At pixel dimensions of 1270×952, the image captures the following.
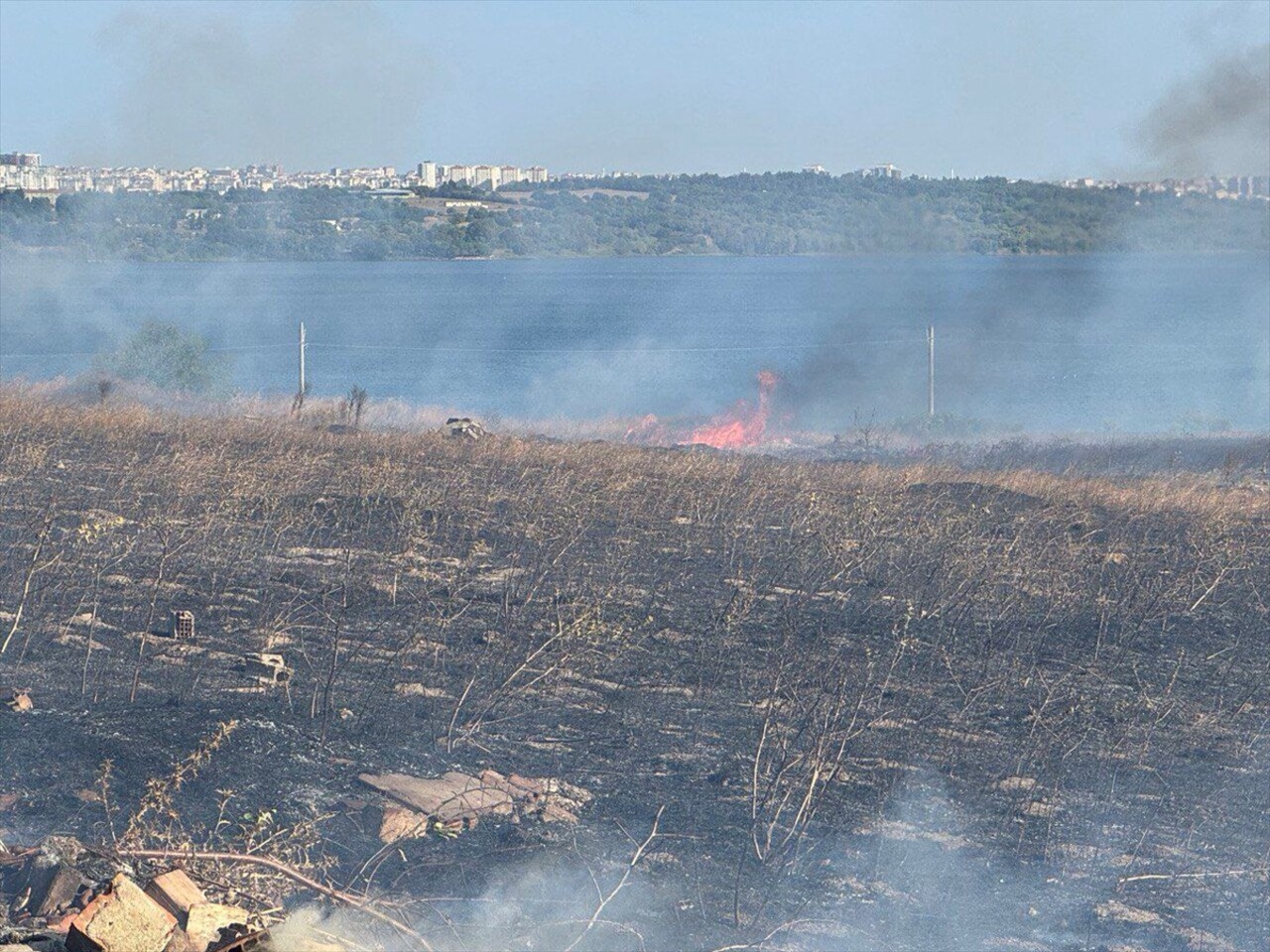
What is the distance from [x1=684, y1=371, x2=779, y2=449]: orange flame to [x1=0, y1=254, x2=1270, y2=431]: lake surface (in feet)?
15.1

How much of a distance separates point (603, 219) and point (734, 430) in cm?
5737

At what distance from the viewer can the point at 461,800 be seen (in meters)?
6.58


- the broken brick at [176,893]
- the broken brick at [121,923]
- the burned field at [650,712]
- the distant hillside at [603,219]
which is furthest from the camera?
the distant hillside at [603,219]

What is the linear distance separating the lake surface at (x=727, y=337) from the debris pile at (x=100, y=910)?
108 ft

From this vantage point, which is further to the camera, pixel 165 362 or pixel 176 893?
pixel 165 362

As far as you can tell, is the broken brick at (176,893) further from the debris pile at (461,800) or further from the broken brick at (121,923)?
the debris pile at (461,800)

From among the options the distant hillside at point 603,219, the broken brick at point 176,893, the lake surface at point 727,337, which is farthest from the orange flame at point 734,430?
the broken brick at point 176,893

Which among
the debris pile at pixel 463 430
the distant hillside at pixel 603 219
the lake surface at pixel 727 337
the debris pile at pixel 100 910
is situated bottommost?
the lake surface at pixel 727 337

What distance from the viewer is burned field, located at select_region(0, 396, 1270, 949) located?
607cm

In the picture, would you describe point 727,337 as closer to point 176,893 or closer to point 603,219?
point 603,219

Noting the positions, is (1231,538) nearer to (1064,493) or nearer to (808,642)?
(1064,493)

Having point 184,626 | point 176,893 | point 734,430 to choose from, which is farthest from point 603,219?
point 176,893

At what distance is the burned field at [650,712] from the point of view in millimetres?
6074

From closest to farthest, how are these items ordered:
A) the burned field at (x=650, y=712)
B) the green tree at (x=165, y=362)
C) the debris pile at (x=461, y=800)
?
1. the burned field at (x=650, y=712)
2. the debris pile at (x=461, y=800)
3. the green tree at (x=165, y=362)
